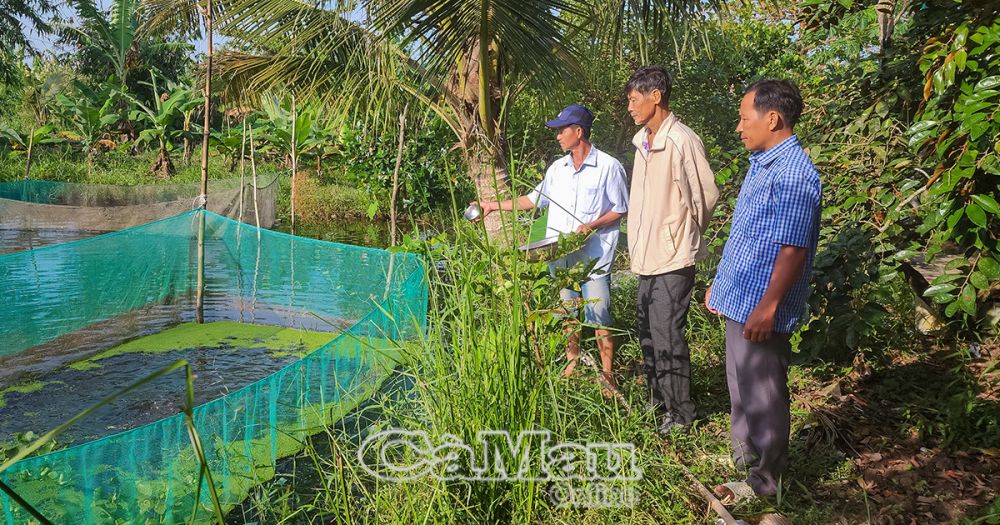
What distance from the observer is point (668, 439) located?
113 inches

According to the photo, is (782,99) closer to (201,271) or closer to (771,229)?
(771,229)

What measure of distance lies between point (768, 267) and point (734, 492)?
2.28ft

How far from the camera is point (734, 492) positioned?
2412mm

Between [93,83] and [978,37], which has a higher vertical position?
[93,83]

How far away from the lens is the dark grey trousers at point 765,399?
2365mm

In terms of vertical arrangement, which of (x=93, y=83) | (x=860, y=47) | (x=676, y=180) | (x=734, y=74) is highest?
(x=93, y=83)

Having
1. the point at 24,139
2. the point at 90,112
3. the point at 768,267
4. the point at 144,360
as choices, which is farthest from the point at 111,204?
the point at 768,267

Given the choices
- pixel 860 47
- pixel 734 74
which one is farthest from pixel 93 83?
pixel 860 47

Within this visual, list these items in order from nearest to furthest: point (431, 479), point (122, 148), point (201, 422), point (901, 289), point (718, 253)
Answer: point (431, 479), point (201, 422), point (901, 289), point (718, 253), point (122, 148)

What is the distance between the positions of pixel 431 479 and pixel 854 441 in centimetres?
175

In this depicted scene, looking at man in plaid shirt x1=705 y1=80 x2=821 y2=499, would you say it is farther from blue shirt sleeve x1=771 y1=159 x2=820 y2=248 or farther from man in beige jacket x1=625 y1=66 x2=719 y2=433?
man in beige jacket x1=625 y1=66 x2=719 y2=433

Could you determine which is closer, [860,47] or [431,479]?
[431,479]

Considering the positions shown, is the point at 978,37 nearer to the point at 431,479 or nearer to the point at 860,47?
the point at 431,479

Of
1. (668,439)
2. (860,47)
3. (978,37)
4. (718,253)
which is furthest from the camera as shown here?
(860,47)
